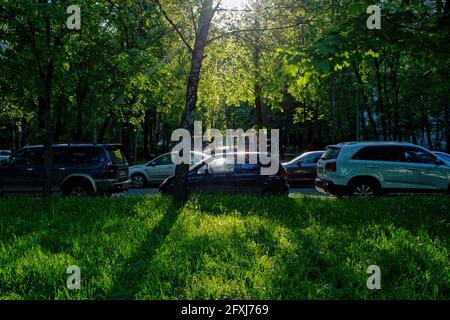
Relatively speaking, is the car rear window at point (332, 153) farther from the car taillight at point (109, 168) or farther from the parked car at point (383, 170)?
the car taillight at point (109, 168)

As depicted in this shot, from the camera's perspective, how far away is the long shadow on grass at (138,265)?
13.1 ft

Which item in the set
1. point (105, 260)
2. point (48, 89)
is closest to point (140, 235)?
point (105, 260)

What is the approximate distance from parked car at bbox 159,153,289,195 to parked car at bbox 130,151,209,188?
22.2ft

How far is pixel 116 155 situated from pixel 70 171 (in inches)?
62.7

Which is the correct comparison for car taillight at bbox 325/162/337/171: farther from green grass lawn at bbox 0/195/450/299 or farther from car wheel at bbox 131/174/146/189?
car wheel at bbox 131/174/146/189

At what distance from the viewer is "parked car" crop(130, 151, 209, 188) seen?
1864 centimetres

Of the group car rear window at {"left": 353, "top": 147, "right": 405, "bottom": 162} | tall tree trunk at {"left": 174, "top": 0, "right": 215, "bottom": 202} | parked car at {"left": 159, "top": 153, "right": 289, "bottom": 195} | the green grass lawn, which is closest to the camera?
the green grass lawn

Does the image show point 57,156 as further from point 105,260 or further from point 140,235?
point 105,260

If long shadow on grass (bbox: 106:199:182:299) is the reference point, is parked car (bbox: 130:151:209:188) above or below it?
above

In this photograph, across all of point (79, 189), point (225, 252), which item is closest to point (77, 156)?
point (79, 189)

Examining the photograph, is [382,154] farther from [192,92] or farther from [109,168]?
[109,168]

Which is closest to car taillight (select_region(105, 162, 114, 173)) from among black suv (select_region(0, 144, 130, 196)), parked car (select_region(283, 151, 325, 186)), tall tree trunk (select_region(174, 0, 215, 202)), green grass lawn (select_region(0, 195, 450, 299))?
black suv (select_region(0, 144, 130, 196))
